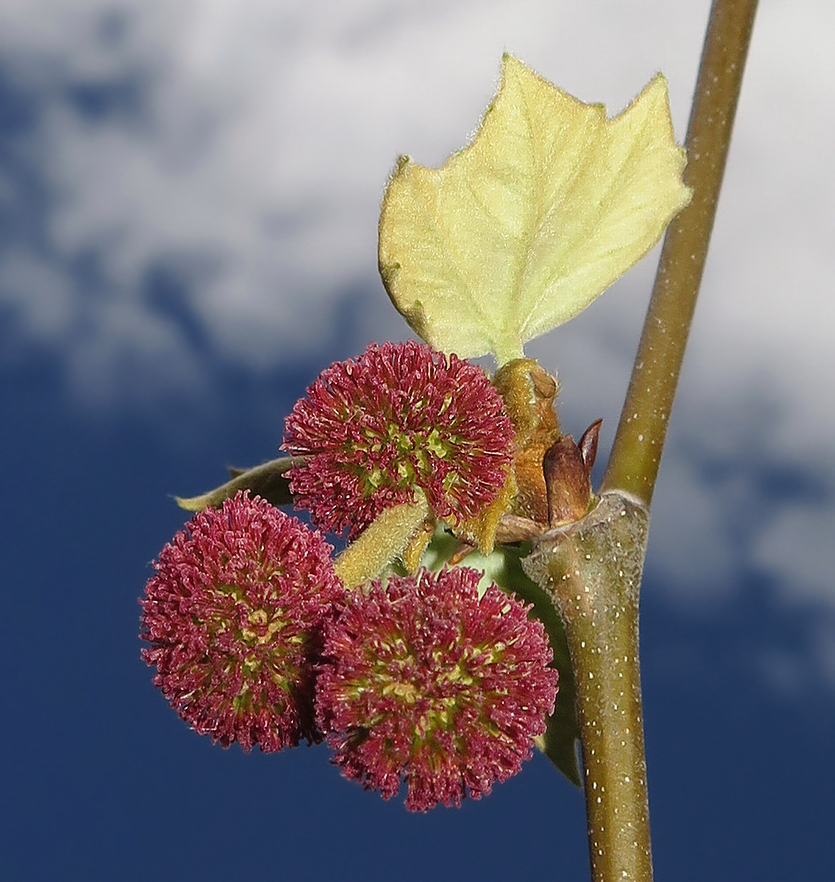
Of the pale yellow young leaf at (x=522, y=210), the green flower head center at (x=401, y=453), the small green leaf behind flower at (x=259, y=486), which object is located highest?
the pale yellow young leaf at (x=522, y=210)

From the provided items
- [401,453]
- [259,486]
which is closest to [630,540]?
[401,453]

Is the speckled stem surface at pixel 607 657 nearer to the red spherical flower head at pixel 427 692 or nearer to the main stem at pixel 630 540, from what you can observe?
the main stem at pixel 630 540

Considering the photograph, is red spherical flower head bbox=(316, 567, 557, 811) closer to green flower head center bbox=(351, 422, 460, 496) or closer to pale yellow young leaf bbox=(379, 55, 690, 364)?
green flower head center bbox=(351, 422, 460, 496)

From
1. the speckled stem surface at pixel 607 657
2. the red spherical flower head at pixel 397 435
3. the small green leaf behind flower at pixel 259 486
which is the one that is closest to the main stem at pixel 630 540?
the speckled stem surface at pixel 607 657

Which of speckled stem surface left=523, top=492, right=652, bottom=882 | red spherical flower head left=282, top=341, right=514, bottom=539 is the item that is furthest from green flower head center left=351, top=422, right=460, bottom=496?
speckled stem surface left=523, top=492, right=652, bottom=882

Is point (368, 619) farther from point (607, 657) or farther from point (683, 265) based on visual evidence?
point (683, 265)

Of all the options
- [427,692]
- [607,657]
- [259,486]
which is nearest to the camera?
[427,692]

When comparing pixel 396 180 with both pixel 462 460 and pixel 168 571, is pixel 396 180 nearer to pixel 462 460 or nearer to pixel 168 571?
pixel 462 460

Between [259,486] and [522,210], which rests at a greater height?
[522,210]
